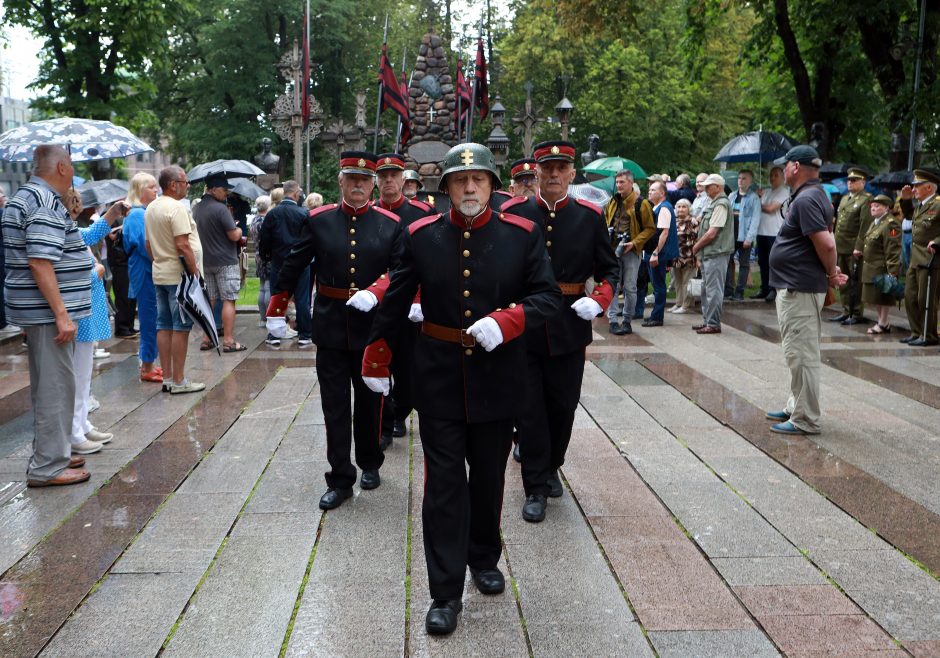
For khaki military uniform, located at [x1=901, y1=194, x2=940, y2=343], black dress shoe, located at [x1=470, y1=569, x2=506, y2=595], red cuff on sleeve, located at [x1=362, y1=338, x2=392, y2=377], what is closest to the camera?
black dress shoe, located at [x1=470, y1=569, x2=506, y2=595]

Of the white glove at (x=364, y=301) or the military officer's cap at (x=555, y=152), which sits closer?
the white glove at (x=364, y=301)

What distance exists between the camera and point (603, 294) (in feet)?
18.4

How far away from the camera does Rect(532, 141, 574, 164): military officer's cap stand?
226 inches

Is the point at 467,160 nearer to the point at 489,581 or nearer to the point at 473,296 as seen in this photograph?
the point at 473,296

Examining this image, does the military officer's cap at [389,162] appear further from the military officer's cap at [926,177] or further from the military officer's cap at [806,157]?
the military officer's cap at [926,177]

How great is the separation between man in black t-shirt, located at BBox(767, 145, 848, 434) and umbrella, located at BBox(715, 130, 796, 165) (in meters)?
10.3

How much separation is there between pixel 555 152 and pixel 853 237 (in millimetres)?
9078

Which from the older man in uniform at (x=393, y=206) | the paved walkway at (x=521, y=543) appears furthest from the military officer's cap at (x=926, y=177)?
the older man in uniform at (x=393, y=206)

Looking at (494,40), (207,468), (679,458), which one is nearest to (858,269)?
(679,458)

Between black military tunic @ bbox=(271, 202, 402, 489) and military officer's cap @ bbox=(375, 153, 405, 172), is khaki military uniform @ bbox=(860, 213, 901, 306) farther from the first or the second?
black military tunic @ bbox=(271, 202, 402, 489)

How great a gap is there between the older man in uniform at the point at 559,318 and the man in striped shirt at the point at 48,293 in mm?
2860

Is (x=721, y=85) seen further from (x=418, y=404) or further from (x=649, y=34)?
(x=418, y=404)

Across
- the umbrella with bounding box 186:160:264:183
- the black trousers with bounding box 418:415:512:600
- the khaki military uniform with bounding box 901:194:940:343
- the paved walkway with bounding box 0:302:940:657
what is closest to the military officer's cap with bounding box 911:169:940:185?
Answer: the khaki military uniform with bounding box 901:194:940:343

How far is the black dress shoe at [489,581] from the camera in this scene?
445 cm
